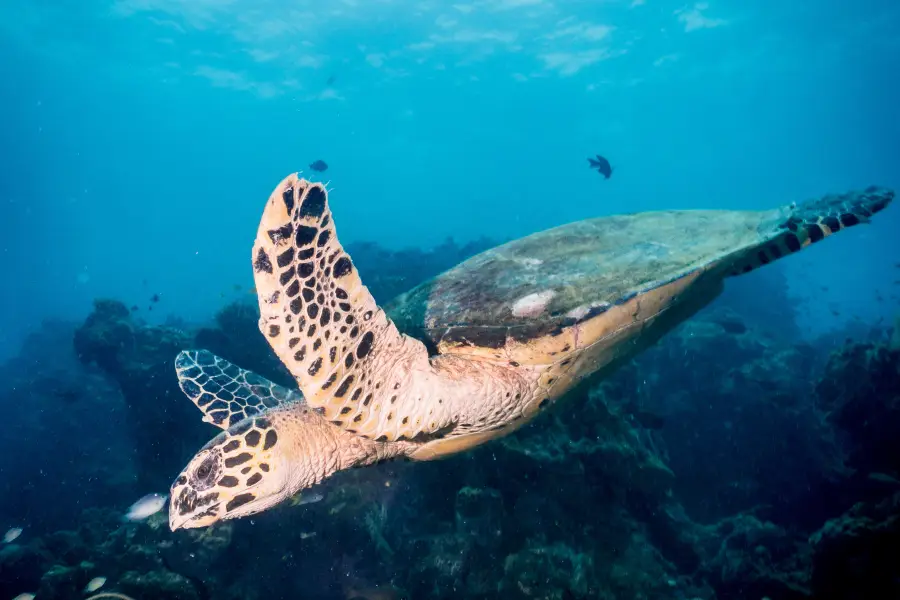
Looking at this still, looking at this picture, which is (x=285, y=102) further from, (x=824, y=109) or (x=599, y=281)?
(x=824, y=109)

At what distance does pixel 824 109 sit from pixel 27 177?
11879 centimetres

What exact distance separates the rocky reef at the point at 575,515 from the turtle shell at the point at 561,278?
179 centimetres

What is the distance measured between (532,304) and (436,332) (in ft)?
2.45

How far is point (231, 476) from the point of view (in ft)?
7.17

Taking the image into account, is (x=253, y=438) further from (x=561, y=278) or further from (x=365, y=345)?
(x=561, y=278)

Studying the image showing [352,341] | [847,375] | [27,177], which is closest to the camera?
[352,341]

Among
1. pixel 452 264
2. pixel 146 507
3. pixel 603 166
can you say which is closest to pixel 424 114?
pixel 452 264

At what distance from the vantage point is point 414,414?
2.51 metres

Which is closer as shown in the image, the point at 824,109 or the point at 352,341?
the point at 352,341

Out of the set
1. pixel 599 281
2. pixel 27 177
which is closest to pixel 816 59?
pixel 599 281

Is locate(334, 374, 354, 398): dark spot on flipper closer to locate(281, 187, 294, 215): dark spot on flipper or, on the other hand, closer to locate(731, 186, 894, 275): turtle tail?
locate(281, 187, 294, 215): dark spot on flipper

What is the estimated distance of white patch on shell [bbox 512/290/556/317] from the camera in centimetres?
290

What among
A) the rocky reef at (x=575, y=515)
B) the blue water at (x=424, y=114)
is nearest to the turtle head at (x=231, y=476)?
the rocky reef at (x=575, y=515)

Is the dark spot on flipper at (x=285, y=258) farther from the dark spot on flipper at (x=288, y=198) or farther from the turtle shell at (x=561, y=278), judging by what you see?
the turtle shell at (x=561, y=278)
